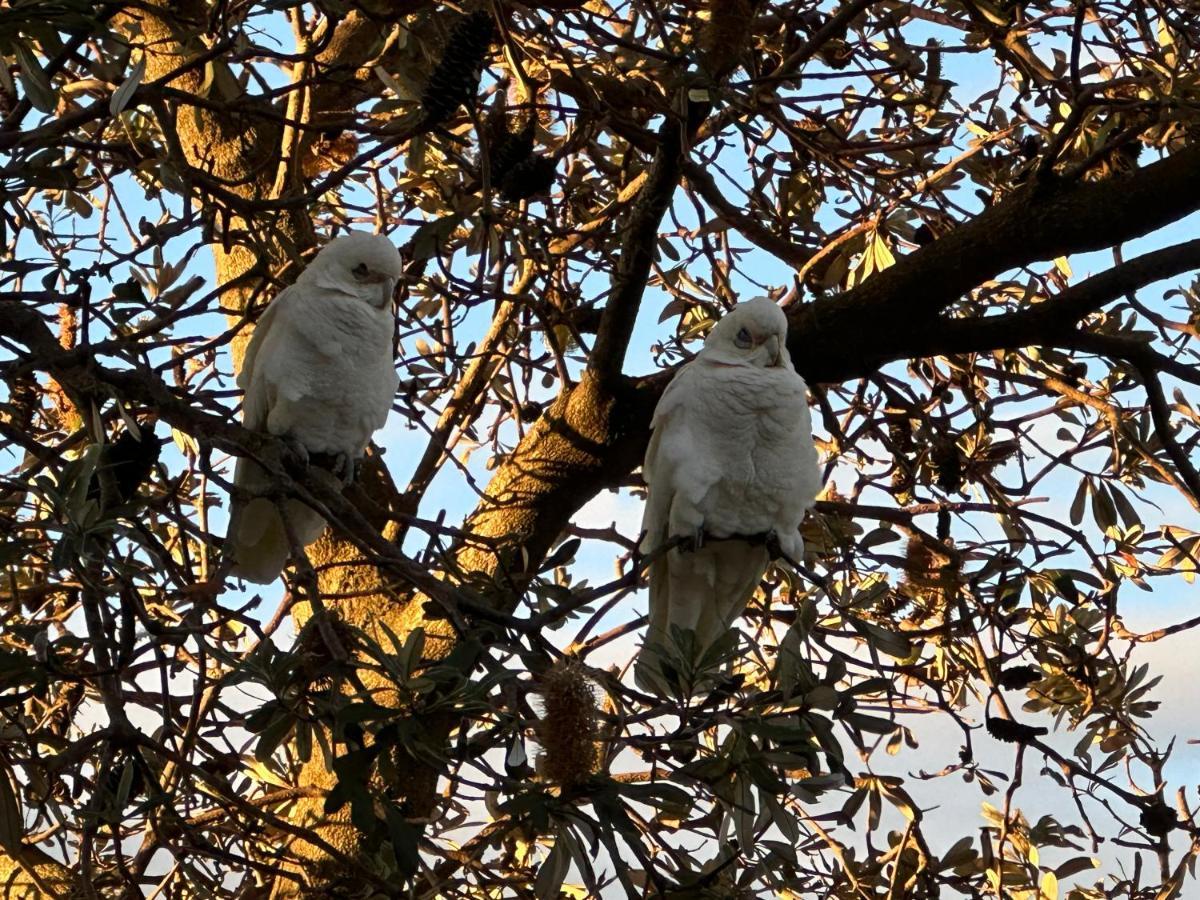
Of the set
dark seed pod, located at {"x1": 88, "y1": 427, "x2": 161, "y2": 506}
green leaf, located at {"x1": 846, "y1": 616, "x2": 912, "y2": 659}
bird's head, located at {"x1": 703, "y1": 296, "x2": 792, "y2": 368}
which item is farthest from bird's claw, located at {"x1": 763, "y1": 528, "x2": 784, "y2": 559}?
dark seed pod, located at {"x1": 88, "y1": 427, "x2": 161, "y2": 506}

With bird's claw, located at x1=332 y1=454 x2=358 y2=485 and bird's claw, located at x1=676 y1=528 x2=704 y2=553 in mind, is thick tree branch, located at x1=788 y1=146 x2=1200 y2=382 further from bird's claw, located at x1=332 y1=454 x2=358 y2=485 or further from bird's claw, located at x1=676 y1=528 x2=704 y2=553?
bird's claw, located at x1=332 y1=454 x2=358 y2=485

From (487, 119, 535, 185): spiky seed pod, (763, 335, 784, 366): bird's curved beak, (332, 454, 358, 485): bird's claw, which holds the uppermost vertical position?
(487, 119, 535, 185): spiky seed pod

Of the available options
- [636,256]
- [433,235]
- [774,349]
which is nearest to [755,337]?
[774,349]

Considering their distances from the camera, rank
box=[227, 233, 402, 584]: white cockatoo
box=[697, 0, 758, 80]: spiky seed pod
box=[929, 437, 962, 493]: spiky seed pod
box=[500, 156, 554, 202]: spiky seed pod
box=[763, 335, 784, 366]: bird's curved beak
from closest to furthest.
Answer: box=[500, 156, 554, 202]: spiky seed pod → box=[697, 0, 758, 80]: spiky seed pod → box=[763, 335, 784, 366]: bird's curved beak → box=[227, 233, 402, 584]: white cockatoo → box=[929, 437, 962, 493]: spiky seed pod

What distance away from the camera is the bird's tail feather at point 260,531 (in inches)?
123

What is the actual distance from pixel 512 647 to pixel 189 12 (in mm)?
2503

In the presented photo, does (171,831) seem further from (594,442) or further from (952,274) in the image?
(952,274)

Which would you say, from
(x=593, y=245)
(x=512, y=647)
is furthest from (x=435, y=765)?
(x=593, y=245)

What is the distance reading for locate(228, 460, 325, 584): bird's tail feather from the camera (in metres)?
3.12

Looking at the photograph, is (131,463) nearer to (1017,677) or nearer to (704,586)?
(704,586)

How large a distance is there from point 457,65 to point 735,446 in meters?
1.06

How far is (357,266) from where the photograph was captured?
308 centimetres

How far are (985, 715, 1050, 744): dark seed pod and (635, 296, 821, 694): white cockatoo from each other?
28.1 inches

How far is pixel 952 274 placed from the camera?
299 cm
